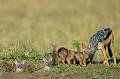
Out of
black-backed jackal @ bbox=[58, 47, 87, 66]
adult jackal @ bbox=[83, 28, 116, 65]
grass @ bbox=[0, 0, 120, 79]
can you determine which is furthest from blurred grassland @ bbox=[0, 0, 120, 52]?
black-backed jackal @ bbox=[58, 47, 87, 66]

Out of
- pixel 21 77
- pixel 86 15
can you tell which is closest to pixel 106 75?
pixel 21 77

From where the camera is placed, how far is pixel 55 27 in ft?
79.5

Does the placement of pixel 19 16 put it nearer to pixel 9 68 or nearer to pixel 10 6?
pixel 10 6

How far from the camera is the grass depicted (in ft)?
40.3

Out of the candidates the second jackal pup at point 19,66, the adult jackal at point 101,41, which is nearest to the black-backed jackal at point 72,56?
the adult jackal at point 101,41

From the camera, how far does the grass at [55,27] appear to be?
1230cm

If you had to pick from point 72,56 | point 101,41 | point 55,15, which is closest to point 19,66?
point 72,56

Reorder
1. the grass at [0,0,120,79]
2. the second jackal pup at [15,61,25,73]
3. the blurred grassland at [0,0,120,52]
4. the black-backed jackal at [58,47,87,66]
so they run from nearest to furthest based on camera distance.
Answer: the second jackal pup at [15,61,25,73] < the grass at [0,0,120,79] < the black-backed jackal at [58,47,87,66] < the blurred grassland at [0,0,120,52]

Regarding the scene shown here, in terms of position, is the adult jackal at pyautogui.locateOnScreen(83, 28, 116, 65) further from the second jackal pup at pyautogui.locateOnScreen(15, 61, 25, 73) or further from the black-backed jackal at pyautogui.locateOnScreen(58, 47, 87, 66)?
the second jackal pup at pyautogui.locateOnScreen(15, 61, 25, 73)

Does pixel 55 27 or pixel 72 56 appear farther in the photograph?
pixel 55 27

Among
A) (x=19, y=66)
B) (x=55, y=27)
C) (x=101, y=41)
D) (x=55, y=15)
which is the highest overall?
(x=55, y=15)

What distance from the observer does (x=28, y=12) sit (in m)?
29.3

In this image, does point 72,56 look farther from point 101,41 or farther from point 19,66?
point 19,66

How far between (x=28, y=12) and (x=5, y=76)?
1769cm
